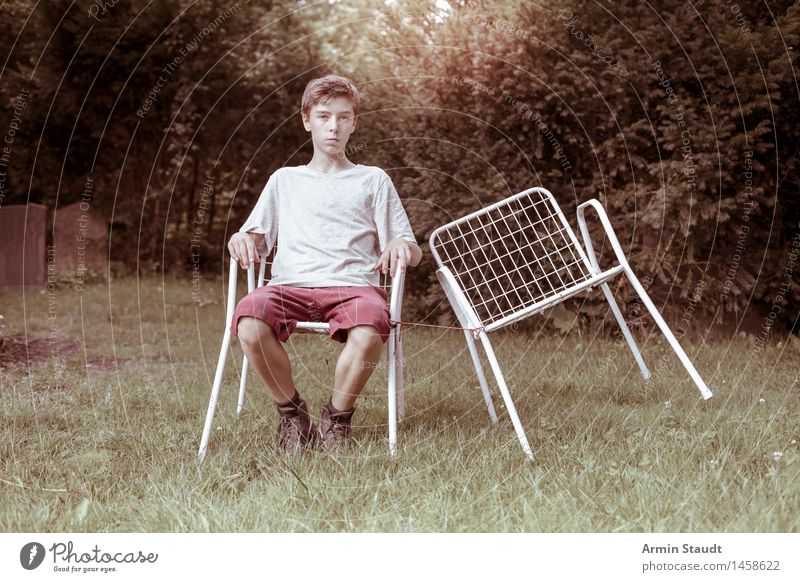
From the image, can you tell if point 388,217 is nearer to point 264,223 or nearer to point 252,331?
point 264,223

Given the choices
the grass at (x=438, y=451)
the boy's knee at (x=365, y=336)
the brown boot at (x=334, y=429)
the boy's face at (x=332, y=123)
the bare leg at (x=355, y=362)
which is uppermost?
the boy's face at (x=332, y=123)

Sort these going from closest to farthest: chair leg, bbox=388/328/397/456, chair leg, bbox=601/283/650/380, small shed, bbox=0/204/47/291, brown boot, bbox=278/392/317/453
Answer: chair leg, bbox=388/328/397/456
brown boot, bbox=278/392/317/453
chair leg, bbox=601/283/650/380
small shed, bbox=0/204/47/291

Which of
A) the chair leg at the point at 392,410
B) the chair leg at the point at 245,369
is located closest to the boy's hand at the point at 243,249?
the chair leg at the point at 245,369

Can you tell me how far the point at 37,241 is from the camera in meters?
7.58

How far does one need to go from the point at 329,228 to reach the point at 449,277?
0.42 m

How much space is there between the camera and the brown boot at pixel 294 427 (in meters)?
2.50

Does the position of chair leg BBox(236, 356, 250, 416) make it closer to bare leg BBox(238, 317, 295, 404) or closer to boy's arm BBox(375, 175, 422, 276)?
bare leg BBox(238, 317, 295, 404)

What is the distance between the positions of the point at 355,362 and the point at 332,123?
0.77 meters

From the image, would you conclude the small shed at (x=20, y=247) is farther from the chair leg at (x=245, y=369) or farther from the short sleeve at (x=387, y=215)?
the short sleeve at (x=387, y=215)

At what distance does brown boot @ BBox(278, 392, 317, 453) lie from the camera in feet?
8.21

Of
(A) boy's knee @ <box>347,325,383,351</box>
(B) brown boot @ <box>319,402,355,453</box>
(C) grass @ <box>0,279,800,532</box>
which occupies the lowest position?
(C) grass @ <box>0,279,800,532</box>

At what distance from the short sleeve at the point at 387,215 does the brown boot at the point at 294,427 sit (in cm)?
59

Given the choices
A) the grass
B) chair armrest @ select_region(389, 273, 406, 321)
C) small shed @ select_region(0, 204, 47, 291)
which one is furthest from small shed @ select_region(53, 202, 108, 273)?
chair armrest @ select_region(389, 273, 406, 321)
